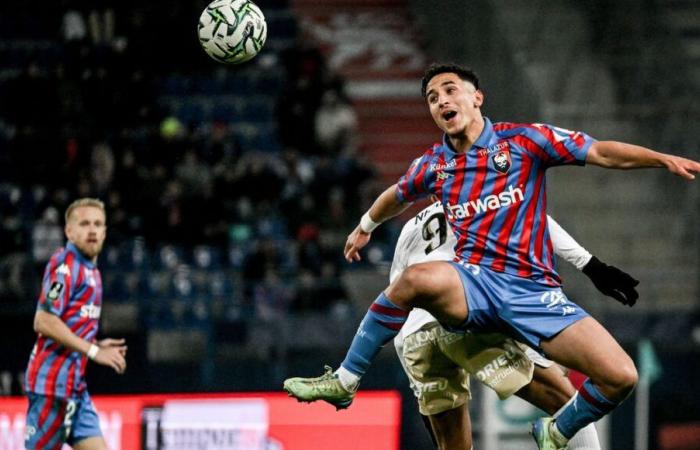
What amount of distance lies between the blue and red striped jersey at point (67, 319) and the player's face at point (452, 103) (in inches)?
103

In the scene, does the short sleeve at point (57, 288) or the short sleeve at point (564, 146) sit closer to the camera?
the short sleeve at point (564, 146)

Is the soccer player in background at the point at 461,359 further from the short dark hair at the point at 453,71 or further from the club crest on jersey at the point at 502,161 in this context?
the short dark hair at the point at 453,71

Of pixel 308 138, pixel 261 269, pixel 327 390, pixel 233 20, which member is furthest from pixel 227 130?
pixel 327 390

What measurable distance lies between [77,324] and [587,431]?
2.98 metres

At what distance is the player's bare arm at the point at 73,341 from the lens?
7293mm

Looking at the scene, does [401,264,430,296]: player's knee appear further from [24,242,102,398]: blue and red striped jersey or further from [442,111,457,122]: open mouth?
[24,242,102,398]: blue and red striped jersey

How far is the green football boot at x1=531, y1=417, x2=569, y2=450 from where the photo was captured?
5703 millimetres

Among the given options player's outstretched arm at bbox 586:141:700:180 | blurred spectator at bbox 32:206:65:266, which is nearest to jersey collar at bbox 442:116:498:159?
player's outstretched arm at bbox 586:141:700:180

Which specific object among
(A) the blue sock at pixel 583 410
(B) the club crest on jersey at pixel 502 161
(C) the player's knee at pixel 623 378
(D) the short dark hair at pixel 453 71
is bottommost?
(A) the blue sock at pixel 583 410

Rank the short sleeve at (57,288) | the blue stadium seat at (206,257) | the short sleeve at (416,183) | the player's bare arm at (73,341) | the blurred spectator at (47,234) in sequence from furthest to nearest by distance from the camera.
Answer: the blue stadium seat at (206,257), the blurred spectator at (47,234), the short sleeve at (57,288), the player's bare arm at (73,341), the short sleeve at (416,183)

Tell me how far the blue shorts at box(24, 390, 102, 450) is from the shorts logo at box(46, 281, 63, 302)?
57 centimetres

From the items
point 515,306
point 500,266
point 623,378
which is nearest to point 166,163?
point 500,266

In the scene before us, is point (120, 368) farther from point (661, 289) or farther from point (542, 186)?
point (661, 289)

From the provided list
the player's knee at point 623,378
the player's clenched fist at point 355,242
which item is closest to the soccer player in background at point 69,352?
the player's clenched fist at point 355,242
